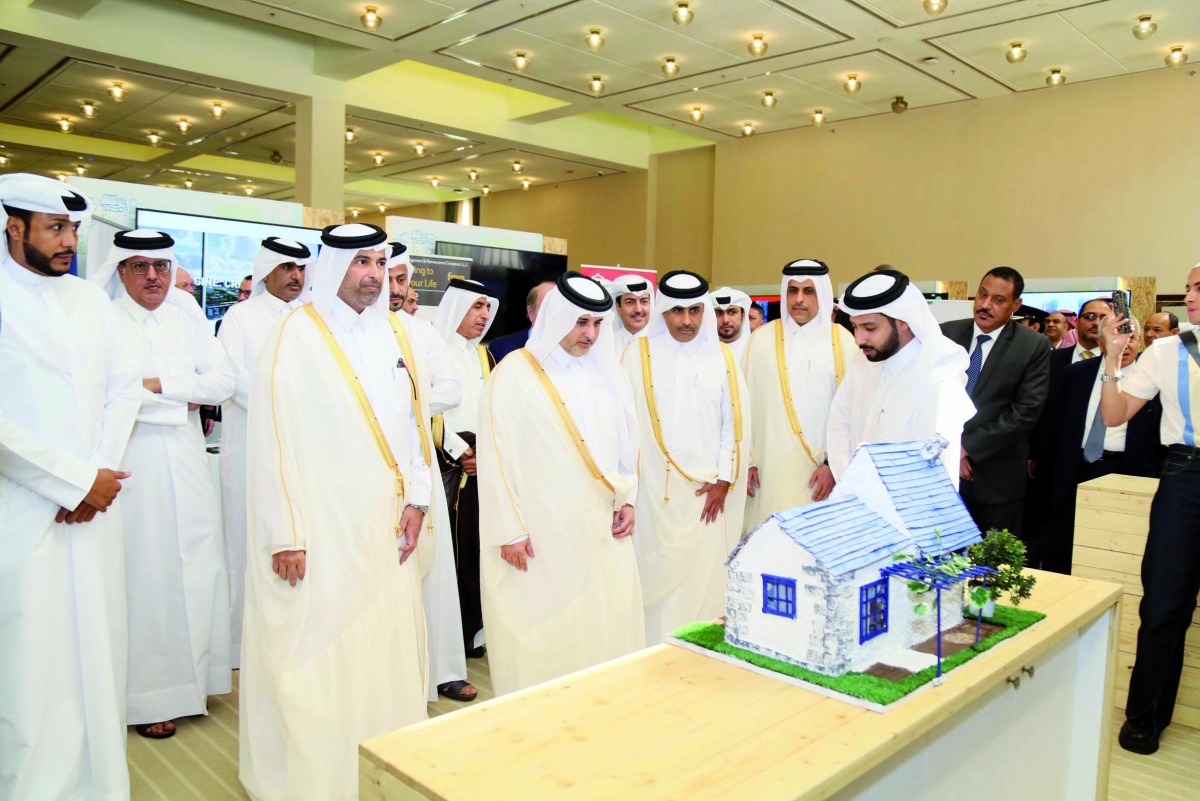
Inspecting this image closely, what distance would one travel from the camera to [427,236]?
770 centimetres

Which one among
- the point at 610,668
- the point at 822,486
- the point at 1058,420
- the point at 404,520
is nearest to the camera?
the point at 610,668

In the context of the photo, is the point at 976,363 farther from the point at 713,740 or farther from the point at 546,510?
the point at 713,740

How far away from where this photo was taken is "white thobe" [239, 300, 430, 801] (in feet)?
9.37

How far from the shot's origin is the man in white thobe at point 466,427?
470cm

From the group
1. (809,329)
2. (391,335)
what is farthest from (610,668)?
(809,329)

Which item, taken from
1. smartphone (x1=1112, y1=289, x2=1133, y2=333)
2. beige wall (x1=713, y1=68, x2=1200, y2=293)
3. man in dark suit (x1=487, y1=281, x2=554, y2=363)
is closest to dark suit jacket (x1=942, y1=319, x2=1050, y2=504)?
smartphone (x1=1112, y1=289, x2=1133, y2=333)

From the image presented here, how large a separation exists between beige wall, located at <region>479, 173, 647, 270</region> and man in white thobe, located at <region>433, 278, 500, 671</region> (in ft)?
35.8

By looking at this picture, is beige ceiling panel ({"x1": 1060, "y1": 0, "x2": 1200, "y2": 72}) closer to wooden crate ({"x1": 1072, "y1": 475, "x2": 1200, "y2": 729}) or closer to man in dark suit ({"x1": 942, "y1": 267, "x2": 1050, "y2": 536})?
man in dark suit ({"x1": 942, "y1": 267, "x2": 1050, "y2": 536})

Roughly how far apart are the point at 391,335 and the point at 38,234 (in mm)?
1098

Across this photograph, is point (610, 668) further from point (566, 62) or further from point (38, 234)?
point (566, 62)

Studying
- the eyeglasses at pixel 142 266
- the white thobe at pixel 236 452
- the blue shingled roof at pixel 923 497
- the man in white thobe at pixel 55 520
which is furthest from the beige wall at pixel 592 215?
the blue shingled roof at pixel 923 497

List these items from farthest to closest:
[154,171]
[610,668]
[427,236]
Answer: [154,171], [427,236], [610,668]

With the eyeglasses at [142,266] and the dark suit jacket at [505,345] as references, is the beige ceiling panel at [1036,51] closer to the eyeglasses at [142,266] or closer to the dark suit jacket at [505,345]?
the dark suit jacket at [505,345]

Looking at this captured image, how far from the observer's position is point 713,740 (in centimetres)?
170
